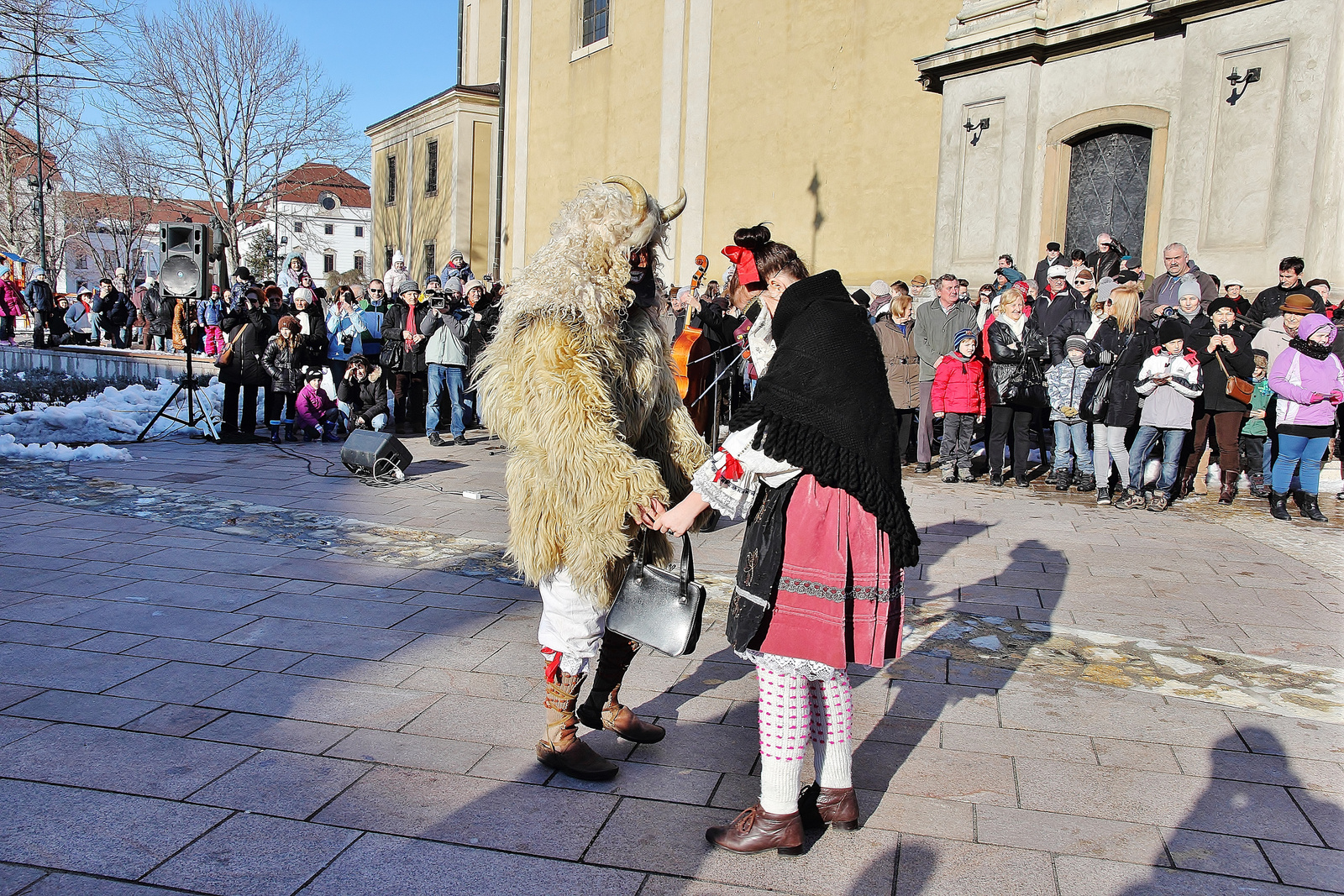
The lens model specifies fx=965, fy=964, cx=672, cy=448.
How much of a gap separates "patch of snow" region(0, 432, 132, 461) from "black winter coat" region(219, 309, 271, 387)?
177cm

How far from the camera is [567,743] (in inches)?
127

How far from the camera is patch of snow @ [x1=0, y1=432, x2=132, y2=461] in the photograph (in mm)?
9484

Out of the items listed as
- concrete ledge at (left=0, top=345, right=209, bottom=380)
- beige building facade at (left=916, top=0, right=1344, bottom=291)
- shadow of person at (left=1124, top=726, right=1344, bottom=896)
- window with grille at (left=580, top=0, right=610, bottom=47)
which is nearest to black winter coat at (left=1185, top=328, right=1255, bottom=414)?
beige building facade at (left=916, top=0, right=1344, bottom=291)

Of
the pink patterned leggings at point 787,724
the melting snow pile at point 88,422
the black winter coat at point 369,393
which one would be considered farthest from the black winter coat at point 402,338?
the pink patterned leggings at point 787,724

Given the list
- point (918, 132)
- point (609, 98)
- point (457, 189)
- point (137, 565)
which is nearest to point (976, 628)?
point (137, 565)

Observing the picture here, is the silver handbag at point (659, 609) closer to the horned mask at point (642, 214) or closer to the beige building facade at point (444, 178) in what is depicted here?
the horned mask at point (642, 214)

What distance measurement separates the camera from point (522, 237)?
87.1 feet

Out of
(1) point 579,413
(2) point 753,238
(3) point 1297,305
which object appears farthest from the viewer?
(3) point 1297,305

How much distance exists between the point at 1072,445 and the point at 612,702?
24.3 ft

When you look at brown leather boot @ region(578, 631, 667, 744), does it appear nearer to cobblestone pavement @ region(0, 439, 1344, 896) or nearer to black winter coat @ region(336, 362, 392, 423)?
cobblestone pavement @ region(0, 439, 1344, 896)

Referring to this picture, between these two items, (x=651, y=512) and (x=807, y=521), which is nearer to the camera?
(x=807, y=521)

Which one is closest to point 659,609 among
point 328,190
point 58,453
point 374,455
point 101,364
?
point 374,455

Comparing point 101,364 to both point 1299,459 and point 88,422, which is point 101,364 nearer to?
point 88,422

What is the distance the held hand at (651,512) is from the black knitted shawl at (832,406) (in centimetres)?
44
